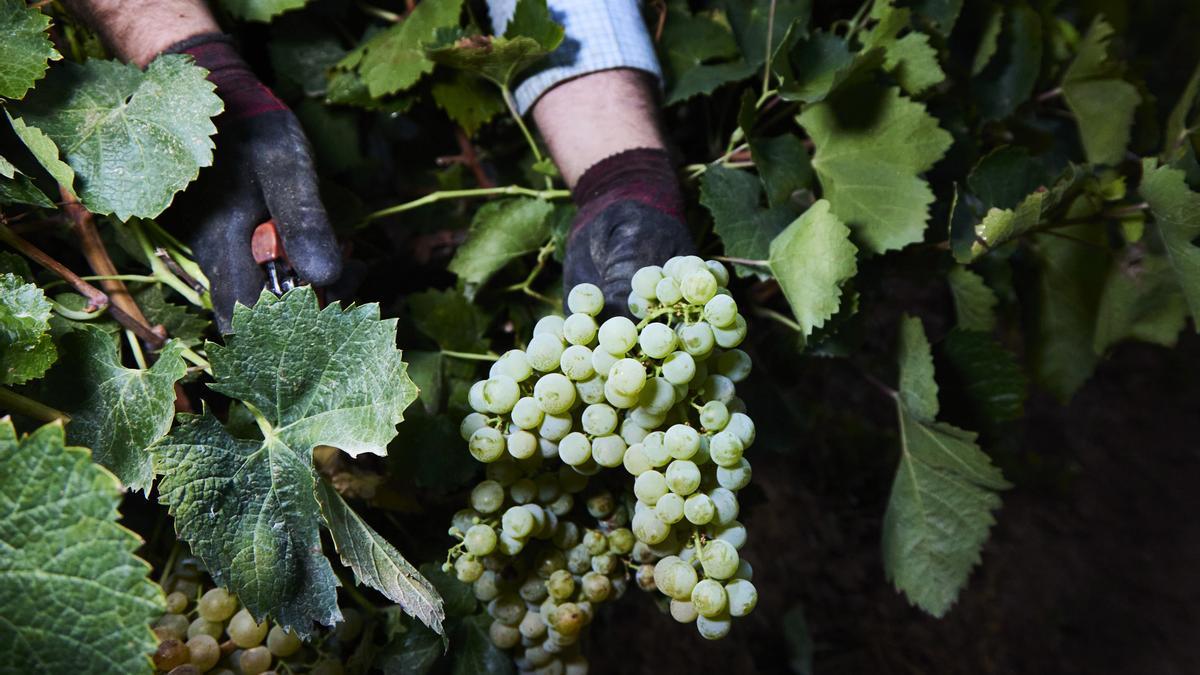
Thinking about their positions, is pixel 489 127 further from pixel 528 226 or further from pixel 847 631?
pixel 847 631

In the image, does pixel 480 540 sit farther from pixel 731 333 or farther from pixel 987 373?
pixel 987 373

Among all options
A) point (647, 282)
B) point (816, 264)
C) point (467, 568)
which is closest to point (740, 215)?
point (816, 264)

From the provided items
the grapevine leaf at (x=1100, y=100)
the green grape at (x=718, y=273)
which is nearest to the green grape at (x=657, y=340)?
the green grape at (x=718, y=273)

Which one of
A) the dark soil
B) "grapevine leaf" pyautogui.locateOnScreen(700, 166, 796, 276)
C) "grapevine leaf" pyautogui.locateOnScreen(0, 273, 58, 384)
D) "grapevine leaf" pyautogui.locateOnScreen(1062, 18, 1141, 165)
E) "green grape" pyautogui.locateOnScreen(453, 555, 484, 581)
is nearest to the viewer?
"grapevine leaf" pyautogui.locateOnScreen(0, 273, 58, 384)

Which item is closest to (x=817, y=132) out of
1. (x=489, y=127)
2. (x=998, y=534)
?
(x=489, y=127)

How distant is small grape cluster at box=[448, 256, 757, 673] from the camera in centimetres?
63

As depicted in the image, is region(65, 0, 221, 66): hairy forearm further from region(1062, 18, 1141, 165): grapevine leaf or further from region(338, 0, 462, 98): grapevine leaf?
region(1062, 18, 1141, 165): grapevine leaf

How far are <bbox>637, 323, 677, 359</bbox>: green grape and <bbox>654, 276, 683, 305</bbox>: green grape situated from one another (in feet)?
0.11

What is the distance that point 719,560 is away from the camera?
627 mm

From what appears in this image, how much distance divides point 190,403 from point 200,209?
0.63 ft

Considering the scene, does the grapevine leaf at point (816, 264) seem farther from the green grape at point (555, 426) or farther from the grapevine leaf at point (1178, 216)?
the grapevine leaf at point (1178, 216)

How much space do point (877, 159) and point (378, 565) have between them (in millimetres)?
664

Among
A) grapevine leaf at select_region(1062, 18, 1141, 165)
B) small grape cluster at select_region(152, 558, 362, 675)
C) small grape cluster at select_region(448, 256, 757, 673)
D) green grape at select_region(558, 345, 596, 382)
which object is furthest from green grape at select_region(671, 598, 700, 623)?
grapevine leaf at select_region(1062, 18, 1141, 165)

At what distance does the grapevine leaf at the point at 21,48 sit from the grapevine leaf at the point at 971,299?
991 millimetres
